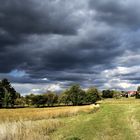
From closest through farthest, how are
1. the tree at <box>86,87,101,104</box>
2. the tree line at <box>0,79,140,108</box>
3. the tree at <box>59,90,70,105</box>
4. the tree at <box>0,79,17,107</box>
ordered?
the tree at <box>0,79,17,107</box>, the tree line at <box>0,79,140,108</box>, the tree at <box>86,87,101,104</box>, the tree at <box>59,90,70,105</box>

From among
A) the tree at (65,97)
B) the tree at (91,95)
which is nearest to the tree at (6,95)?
the tree at (65,97)

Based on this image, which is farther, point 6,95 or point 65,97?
point 65,97

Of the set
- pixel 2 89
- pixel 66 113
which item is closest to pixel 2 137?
pixel 66 113

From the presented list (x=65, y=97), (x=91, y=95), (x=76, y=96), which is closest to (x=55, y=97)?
(x=65, y=97)

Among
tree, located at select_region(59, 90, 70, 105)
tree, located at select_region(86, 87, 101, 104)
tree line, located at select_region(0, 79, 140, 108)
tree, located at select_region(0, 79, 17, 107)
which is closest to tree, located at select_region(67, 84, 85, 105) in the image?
tree line, located at select_region(0, 79, 140, 108)

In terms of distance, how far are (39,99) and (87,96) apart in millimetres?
21999

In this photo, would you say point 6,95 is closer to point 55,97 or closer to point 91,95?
point 55,97

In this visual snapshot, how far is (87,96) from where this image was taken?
527ft

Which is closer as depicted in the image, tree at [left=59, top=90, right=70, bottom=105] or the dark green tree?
the dark green tree

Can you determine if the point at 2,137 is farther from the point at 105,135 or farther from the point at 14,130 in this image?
the point at 105,135

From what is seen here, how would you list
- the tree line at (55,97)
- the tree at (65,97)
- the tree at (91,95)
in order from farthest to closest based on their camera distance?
the tree at (65,97)
the tree at (91,95)
the tree line at (55,97)

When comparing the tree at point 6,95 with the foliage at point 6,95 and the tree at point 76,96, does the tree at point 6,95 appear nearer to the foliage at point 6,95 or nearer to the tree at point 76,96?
the foliage at point 6,95

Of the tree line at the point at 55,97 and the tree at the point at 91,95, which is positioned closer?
the tree line at the point at 55,97

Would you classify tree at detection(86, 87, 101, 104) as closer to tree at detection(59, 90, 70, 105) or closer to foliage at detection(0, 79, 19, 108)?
tree at detection(59, 90, 70, 105)
